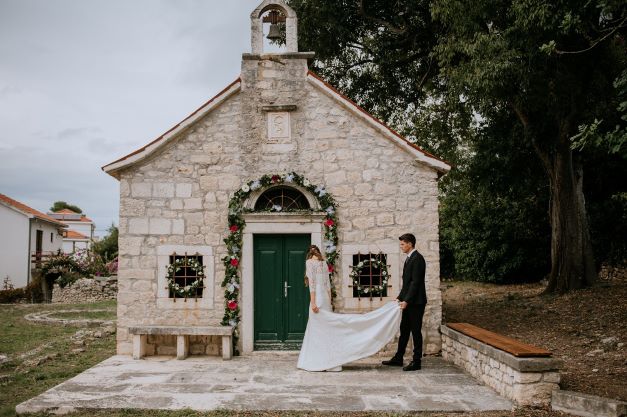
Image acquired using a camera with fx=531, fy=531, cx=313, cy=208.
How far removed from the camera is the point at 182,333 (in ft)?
31.2

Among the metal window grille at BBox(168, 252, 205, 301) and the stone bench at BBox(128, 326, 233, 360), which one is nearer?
the stone bench at BBox(128, 326, 233, 360)

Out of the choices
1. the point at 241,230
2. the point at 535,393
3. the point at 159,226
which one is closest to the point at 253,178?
the point at 241,230

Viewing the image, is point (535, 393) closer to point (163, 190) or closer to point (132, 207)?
point (163, 190)

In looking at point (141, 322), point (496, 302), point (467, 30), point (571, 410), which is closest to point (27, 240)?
point (141, 322)

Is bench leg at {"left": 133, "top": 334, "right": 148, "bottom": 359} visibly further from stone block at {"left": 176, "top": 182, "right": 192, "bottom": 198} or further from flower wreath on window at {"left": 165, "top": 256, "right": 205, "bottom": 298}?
stone block at {"left": 176, "top": 182, "right": 192, "bottom": 198}

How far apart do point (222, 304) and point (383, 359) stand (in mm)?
3148

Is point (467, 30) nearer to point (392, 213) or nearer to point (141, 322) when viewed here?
point (392, 213)

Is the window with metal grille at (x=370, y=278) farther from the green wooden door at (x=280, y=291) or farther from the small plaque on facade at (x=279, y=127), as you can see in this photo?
the small plaque on facade at (x=279, y=127)

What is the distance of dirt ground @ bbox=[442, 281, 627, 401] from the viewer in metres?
7.93

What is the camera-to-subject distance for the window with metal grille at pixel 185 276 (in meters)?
9.95

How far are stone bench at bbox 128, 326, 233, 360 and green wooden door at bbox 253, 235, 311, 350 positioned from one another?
67 cm

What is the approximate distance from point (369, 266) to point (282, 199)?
2.11 m

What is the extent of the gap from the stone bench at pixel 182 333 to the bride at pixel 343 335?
5.17ft

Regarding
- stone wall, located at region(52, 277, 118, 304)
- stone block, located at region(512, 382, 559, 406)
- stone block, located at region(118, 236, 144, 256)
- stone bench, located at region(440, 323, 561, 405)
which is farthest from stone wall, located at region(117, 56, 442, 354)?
stone wall, located at region(52, 277, 118, 304)
